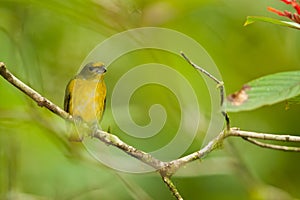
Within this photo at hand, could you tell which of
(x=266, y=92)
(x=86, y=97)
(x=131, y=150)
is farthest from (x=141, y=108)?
(x=131, y=150)

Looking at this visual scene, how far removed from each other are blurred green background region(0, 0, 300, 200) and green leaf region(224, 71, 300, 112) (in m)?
0.60

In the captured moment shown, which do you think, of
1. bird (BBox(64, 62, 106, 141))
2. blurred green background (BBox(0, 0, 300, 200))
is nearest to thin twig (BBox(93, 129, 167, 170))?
bird (BBox(64, 62, 106, 141))

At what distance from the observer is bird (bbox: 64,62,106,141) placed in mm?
1486

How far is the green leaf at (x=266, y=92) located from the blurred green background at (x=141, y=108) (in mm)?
599

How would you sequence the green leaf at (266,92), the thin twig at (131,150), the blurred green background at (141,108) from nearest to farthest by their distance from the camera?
the thin twig at (131,150)
the green leaf at (266,92)
the blurred green background at (141,108)

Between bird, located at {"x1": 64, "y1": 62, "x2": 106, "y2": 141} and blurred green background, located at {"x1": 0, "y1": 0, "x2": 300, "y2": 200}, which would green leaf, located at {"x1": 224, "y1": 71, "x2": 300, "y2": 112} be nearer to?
bird, located at {"x1": 64, "y1": 62, "x2": 106, "y2": 141}

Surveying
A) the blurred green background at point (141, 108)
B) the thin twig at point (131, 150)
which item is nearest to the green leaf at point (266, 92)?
the thin twig at point (131, 150)

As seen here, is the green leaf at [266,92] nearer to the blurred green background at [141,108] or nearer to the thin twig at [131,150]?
the thin twig at [131,150]

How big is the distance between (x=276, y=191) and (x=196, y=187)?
0.41 meters

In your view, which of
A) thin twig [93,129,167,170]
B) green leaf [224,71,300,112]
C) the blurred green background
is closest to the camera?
thin twig [93,129,167,170]

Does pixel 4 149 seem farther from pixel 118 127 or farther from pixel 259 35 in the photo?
pixel 259 35

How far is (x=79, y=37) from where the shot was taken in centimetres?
263

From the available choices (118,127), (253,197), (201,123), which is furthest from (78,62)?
(253,197)

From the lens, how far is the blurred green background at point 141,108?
220 centimetres
